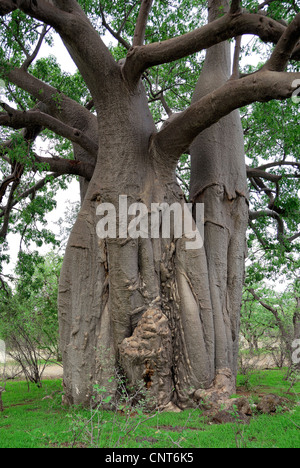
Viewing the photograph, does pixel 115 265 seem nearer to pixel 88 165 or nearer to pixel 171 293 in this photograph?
pixel 171 293

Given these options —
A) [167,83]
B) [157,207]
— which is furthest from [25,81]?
[167,83]

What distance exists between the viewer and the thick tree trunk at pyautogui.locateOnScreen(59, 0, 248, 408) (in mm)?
5203

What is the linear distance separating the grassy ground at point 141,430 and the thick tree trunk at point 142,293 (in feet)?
1.77

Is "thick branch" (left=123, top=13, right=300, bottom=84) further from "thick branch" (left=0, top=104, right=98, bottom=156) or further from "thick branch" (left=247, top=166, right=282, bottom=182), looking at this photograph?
"thick branch" (left=247, top=166, right=282, bottom=182)

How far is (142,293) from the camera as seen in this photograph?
17.5 ft

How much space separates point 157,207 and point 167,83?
4.33 meters

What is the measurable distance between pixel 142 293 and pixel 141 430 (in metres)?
1.93

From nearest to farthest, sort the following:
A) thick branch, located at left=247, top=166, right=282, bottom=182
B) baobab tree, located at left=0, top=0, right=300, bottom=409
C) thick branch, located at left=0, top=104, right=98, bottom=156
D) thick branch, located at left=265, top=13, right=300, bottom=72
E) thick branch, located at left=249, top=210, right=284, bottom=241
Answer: thick branch, located at left=265, top=13, right=300, bottom=72, baobab tree, located at left=0, top=0, right=300, bottom=409, thick branch, located at left=0, top=104, right=98, bottom=156, thick branch, located at left=247, top=166, right=282, bottom=182, thick branch, located at left=249, top=210, right=284, bottom=241

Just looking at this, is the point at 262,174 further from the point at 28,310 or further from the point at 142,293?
the point at 28,310

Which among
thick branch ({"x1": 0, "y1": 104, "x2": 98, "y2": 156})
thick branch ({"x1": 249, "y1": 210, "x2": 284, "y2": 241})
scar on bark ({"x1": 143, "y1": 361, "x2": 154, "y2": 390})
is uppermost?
thick branch ({"x1": 0, "y1": 104, "x2": 98, "y2": 156})

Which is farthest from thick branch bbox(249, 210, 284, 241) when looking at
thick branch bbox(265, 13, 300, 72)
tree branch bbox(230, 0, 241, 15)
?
tree branch bbox(230, 0, 241, 15)

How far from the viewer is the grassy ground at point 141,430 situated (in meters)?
3.29

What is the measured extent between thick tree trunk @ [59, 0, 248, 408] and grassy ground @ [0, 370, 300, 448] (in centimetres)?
54

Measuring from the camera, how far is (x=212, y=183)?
618cm
